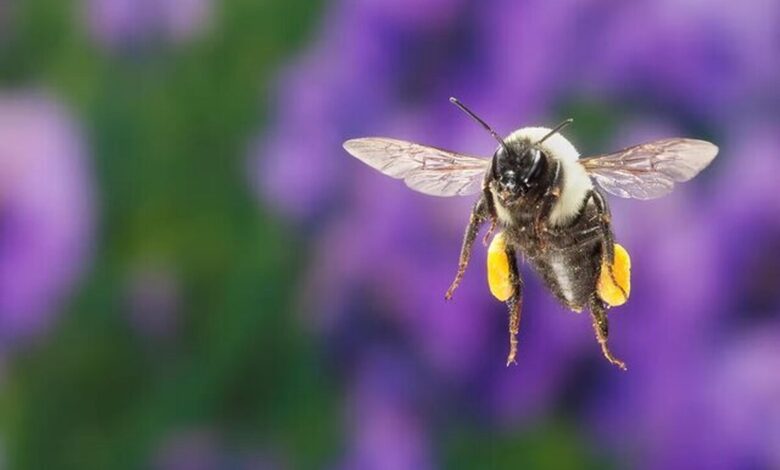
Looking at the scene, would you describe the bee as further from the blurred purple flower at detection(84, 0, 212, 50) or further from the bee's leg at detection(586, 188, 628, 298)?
the blurred purple flower at detection(84, 0, 212, 50)

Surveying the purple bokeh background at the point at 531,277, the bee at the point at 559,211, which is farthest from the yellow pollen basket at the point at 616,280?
the purple bokeh background at the point at 531,277

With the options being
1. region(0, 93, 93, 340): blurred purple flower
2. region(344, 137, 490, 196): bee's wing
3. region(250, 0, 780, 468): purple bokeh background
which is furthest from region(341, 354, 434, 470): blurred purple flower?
region(344, 137, 490, 196): bee's wing

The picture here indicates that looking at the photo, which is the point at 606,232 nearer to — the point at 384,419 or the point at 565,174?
the point at 565,174

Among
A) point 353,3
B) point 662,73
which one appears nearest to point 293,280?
point 353,3

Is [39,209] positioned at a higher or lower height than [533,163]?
lower

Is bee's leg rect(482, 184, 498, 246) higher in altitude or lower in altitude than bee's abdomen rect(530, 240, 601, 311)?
higher

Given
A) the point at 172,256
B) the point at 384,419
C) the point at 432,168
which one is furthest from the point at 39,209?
the point at 432,168
